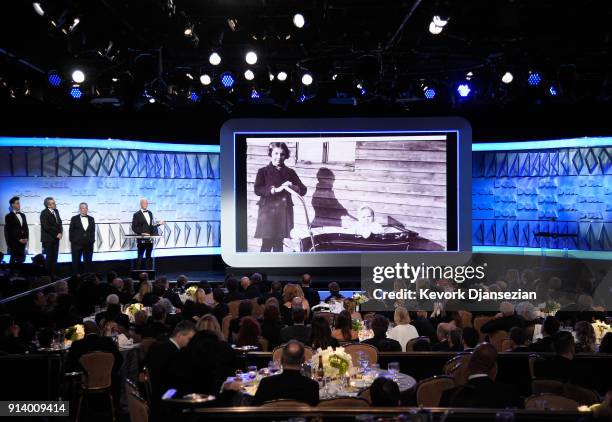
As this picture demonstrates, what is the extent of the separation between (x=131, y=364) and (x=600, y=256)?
10226 mm

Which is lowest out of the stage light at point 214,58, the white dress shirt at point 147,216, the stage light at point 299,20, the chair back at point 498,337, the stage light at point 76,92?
the chair back at point 498,337

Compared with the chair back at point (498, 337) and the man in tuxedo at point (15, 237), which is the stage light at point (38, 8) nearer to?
the man in tuxedo at point (15, 237)

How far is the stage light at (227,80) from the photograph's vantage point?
13.2m

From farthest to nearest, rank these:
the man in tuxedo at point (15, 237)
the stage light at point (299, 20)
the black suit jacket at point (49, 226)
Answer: the black suit jacket at point (49, 226), the man in tuxedo at point (15, 237), the stage light at point (299, 20)

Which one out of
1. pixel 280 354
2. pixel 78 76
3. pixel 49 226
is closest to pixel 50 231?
pixel 49 226

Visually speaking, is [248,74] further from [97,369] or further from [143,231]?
[97,369]

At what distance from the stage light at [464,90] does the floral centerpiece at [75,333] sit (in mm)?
8622

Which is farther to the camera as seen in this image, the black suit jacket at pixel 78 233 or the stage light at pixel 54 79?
the black suit jacket at pixel 78 233

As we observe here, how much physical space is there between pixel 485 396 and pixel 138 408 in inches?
98.4

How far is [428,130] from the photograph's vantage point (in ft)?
53.9

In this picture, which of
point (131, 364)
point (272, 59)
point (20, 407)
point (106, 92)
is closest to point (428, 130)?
point (272, 59)

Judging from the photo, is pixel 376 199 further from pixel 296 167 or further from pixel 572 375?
pixel 572 375

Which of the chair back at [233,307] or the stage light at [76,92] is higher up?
the stage light at [76,92]

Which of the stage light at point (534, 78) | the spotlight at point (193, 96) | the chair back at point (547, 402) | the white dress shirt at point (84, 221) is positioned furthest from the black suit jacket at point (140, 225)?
the chair back at point (547, 402)
